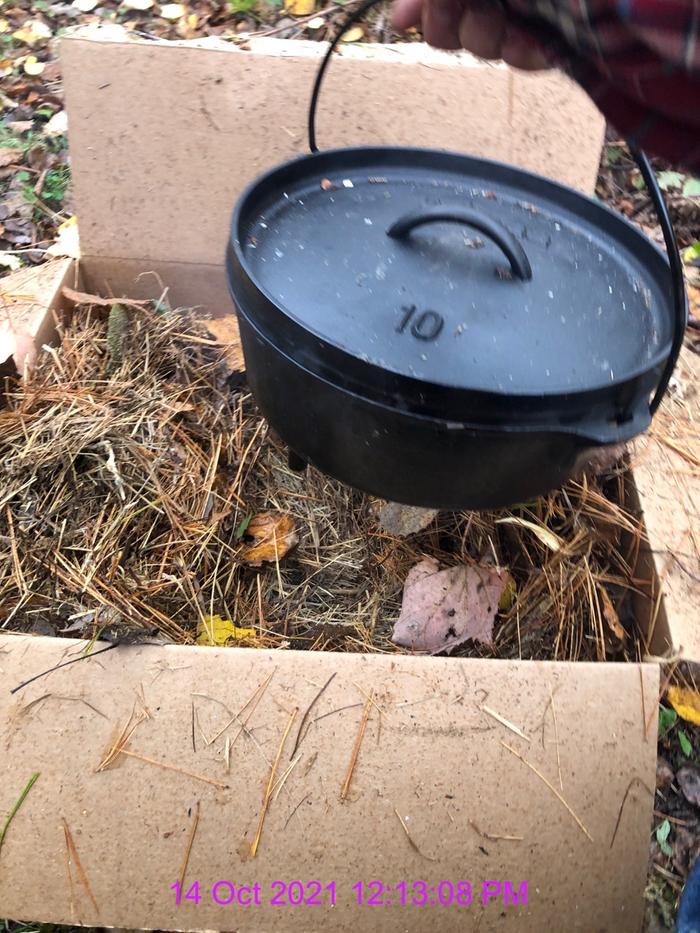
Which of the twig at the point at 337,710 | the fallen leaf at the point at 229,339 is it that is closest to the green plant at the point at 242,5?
the fallen leaf at the point at 229,339

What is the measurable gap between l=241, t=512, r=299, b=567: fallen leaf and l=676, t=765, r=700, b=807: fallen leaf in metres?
0.76

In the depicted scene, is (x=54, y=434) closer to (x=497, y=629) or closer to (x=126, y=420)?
(x=126, y=420)

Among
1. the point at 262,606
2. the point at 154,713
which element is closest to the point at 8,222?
the point at 262,606

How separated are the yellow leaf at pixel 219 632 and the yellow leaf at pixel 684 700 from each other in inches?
26.9

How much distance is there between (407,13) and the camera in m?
0.92

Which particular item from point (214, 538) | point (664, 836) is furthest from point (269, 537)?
point (664, 836)

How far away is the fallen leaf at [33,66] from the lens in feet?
8.34

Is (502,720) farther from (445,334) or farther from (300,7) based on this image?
(300,7)

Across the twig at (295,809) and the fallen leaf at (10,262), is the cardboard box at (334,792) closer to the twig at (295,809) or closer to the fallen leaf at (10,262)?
the twig at (295,809)

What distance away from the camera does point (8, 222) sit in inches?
79.7

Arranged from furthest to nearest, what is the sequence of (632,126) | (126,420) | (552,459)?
(126,420) → (552,459) → (632,126)

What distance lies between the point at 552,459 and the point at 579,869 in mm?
551

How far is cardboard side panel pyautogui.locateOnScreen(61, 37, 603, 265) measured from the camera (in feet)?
5.10

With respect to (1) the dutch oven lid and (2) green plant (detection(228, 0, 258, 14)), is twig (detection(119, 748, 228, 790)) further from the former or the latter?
(2) green plant (detection(228, 0, 258, 14))
